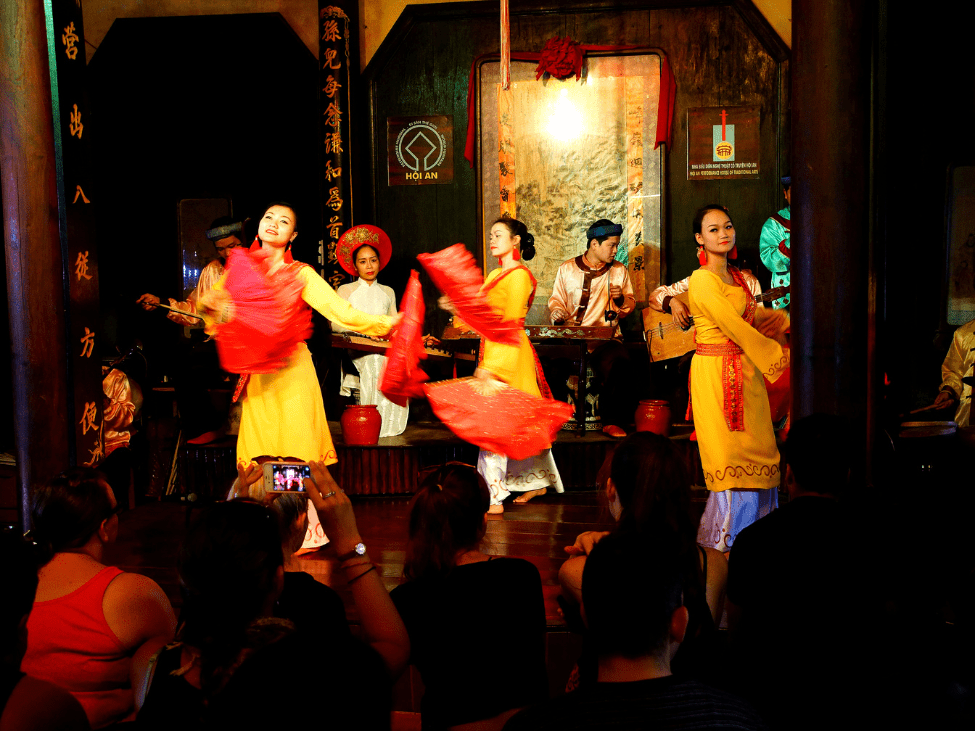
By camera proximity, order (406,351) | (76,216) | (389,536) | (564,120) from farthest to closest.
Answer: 1. (564,120)
2. (389,536)
3. (406,351)
4. (76,216)

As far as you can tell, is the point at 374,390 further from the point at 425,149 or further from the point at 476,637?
the point at 476,637

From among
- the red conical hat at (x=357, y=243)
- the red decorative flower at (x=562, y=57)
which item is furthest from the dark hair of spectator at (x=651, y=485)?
the red decorative flower at (x=562, y=57)

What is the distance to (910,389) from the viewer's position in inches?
242

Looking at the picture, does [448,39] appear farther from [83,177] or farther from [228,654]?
[228,654]

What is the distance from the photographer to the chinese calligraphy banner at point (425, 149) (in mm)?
7676

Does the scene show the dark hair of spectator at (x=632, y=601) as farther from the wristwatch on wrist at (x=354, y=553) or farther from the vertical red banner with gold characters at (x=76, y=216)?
the vertical red banner with gold characters at (x=76, y=216)

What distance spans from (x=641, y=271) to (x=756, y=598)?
18.9ft

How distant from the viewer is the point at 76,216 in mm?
3633

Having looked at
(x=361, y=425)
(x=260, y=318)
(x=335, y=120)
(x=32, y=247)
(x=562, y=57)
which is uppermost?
(x=562, y=57)

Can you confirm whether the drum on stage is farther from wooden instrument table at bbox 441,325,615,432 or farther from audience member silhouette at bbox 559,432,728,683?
audience member silhouette at bbox 559,432,728,683

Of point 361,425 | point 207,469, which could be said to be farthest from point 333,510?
point 207,469

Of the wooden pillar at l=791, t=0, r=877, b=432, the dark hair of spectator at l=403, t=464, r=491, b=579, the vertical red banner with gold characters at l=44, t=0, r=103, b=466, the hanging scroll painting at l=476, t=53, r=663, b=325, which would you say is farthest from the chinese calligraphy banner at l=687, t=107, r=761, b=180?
the dark hair of spectator at l=403, t=464, r=491, b=579

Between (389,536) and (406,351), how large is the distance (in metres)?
1.11

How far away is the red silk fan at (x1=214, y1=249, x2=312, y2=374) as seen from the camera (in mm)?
4098
